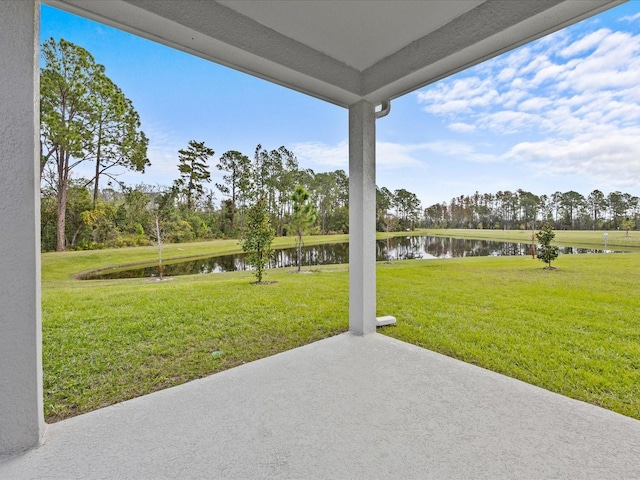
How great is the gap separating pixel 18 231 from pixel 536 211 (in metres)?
3.95

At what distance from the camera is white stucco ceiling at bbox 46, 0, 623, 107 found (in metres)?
1.76

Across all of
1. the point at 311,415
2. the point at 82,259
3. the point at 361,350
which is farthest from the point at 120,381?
the point at 361,350

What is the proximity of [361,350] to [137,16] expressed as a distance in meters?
2.96

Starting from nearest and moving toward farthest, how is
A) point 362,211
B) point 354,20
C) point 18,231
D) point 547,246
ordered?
point 18,231
point 354,20
point 547,246
point 362,211

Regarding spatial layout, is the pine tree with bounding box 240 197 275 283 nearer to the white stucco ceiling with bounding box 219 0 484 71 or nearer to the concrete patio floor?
the concrete patio floor

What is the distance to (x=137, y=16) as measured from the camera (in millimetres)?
1743

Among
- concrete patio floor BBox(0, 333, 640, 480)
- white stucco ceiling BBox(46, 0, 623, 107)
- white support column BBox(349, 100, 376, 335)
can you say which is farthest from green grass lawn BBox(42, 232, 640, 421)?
white stucco ceiling BBox(46, 0, 623, 107)

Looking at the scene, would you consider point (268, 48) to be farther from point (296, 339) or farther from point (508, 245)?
point (508, 245)

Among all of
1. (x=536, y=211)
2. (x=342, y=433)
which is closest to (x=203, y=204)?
(x=342, y=433)

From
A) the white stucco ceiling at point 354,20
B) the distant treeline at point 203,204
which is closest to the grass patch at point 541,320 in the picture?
the distant treeline at point 203,204

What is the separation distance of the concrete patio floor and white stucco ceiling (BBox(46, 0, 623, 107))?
2350mm

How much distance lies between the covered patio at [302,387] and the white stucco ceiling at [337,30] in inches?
0.4

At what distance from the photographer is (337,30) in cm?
222

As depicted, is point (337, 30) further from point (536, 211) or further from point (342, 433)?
point (342, 433)
